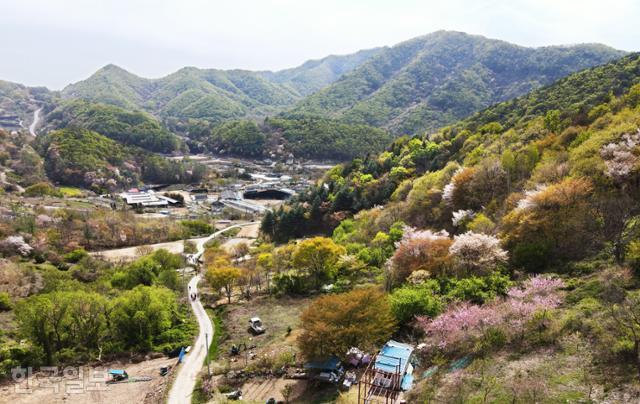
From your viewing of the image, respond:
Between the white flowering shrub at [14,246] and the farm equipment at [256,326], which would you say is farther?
the white flowering shrub at [14,246]

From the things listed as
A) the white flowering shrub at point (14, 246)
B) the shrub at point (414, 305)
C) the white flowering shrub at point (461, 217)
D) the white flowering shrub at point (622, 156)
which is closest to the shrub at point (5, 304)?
the white flowering shrub at point (14, 246)

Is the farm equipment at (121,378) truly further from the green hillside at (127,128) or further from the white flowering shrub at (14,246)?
the green hillside at (127,128)

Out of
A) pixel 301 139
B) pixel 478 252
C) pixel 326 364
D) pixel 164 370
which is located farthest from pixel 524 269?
pixel 301 139

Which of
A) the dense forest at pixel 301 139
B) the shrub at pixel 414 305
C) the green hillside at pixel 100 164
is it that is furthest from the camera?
the dense forest at pixel 301 139

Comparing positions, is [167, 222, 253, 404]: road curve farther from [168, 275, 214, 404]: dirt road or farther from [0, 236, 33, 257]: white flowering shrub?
[0, 236, 33, 257]: white flowering shrub

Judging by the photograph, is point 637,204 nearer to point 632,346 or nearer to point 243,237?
point 632,346

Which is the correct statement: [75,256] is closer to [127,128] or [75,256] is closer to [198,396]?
[198,396]

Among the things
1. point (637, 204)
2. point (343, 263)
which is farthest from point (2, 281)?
point (637, 204)

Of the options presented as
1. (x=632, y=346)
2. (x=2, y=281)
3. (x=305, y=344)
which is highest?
(x=632, y=346)
